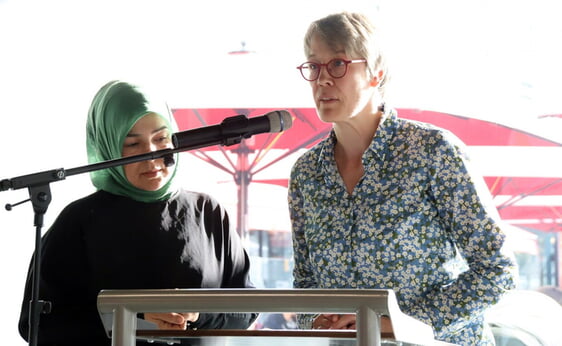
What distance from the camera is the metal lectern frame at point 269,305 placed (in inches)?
41.7

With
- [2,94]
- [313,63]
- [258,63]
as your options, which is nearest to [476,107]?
[258,63]

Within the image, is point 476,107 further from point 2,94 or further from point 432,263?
point 2,94

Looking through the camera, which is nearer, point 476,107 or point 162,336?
point 162,336

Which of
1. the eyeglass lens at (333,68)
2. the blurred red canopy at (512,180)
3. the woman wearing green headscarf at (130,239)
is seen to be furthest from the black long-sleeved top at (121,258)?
the blurred red canopy at (512,180)

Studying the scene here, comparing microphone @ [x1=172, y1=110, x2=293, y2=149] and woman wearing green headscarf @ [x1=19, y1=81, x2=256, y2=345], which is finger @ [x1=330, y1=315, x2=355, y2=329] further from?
woman wearing green headscarf @ [x1=19, y1=81, x2=256, y2=345]

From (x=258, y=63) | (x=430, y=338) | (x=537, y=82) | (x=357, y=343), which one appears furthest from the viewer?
(x=258, y=63)

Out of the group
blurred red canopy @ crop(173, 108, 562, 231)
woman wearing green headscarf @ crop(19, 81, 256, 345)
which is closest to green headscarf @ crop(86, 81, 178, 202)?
woman wearing green headscarf @ crop(19, 81, 256, 345)

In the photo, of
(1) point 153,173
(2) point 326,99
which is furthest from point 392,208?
(1) point 153,173

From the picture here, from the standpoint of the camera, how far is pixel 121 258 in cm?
215

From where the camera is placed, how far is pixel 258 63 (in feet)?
12.4

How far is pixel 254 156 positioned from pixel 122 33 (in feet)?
3.03

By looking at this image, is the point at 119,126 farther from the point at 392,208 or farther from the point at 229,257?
the point at 392,208

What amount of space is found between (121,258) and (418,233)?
2.80 ft

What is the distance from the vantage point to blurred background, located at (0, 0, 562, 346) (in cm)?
356
